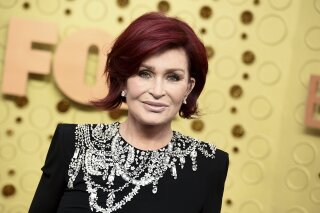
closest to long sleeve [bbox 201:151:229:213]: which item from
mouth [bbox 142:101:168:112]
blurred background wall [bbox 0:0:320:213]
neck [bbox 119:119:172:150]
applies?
neck [bbox 119:119:172:150]

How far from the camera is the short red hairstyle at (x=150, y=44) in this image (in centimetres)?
121

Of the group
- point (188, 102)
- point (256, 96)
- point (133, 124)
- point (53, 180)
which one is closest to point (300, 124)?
point (256, 96)

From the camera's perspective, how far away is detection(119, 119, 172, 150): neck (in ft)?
4.36

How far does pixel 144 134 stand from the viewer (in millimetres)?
1336

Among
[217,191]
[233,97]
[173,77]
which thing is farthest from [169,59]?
[233,97]

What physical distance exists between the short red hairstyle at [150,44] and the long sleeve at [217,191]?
0.29 metres

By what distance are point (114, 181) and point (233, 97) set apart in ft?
4.97

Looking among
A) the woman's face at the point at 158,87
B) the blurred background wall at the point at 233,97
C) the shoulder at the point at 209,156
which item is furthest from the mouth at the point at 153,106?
the blurred background wall at the point at 233,97

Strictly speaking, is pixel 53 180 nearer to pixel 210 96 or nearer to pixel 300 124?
pixel 210 96

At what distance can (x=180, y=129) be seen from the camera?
2689 millimetres

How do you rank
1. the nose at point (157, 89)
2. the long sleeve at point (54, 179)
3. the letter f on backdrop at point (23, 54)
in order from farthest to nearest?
the letter f on backdrop at point (23, 54) < the long sleeve at point (54, 179) < the nose at point (157, 89)

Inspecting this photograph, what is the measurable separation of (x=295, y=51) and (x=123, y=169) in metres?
1.67

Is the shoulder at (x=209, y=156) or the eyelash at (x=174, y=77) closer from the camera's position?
the eyelash at (x=174, y=77)

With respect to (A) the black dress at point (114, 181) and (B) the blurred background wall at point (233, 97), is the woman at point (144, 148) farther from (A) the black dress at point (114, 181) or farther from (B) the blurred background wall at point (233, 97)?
(B) the blurred background wall at point (233, 97)
